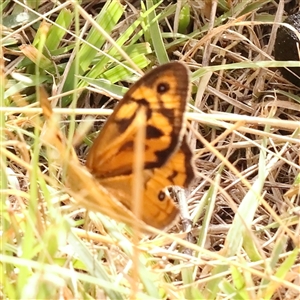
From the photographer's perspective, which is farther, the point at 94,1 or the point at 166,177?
the point at 94,1

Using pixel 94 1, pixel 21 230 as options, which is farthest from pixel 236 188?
pixel 94 1

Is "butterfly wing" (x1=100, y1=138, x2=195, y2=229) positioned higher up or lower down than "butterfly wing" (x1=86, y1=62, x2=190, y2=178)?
lower down

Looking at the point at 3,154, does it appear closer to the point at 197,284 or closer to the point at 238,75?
the point at 197,284

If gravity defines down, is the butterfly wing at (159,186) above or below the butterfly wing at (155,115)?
below

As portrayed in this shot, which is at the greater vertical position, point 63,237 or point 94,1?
point 94,1
